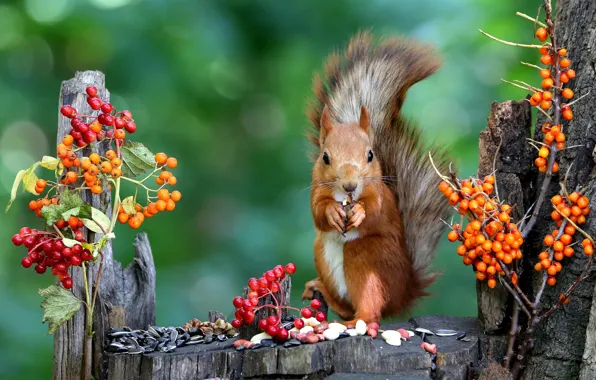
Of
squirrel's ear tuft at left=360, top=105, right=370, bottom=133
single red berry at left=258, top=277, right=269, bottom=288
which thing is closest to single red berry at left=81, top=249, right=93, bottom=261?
single red berry at left=258, top=277, right=269, bottom=288

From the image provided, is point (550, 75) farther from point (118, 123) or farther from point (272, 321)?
point (118, 123)

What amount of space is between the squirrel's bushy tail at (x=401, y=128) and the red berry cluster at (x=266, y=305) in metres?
0.44

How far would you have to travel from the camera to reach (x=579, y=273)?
2.09 metres

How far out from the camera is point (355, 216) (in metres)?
2.21

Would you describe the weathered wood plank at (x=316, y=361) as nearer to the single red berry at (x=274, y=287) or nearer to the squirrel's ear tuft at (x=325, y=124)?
the single red berry at (x=274, y=287)

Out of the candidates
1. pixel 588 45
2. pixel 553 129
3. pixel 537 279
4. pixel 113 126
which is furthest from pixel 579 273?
pixel 113 126

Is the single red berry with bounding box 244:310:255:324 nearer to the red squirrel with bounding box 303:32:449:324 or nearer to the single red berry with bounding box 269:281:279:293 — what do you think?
the single red berry with bounding box 269:281:279:293

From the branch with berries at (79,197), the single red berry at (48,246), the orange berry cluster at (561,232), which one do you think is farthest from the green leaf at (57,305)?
the orange berry cluster at (561,232)

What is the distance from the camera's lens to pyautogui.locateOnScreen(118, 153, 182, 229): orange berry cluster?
205 centimetres

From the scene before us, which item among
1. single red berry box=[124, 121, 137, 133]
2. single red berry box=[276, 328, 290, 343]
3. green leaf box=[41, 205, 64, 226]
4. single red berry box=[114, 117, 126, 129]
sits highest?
single red berry box=[114, 117, 126, 129]

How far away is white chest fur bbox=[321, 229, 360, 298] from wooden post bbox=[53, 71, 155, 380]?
23.2 inches

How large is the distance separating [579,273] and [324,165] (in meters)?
0.74

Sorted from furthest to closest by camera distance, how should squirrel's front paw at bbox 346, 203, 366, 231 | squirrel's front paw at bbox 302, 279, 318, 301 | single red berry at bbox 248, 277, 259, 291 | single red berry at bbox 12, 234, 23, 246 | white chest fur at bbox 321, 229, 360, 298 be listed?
squirrel's front paw at bbox 302, 279, 318, 301, white chest fur at bbox 321, 229, 360, 298, squirrel's front paw at bbox 346, 203, 366, 231, single red berry at bbox 248, 277, 259, 291, single red berry at bbox 12, 234, 23, 246

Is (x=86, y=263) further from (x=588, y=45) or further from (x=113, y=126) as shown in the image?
(x=588, y=45)
